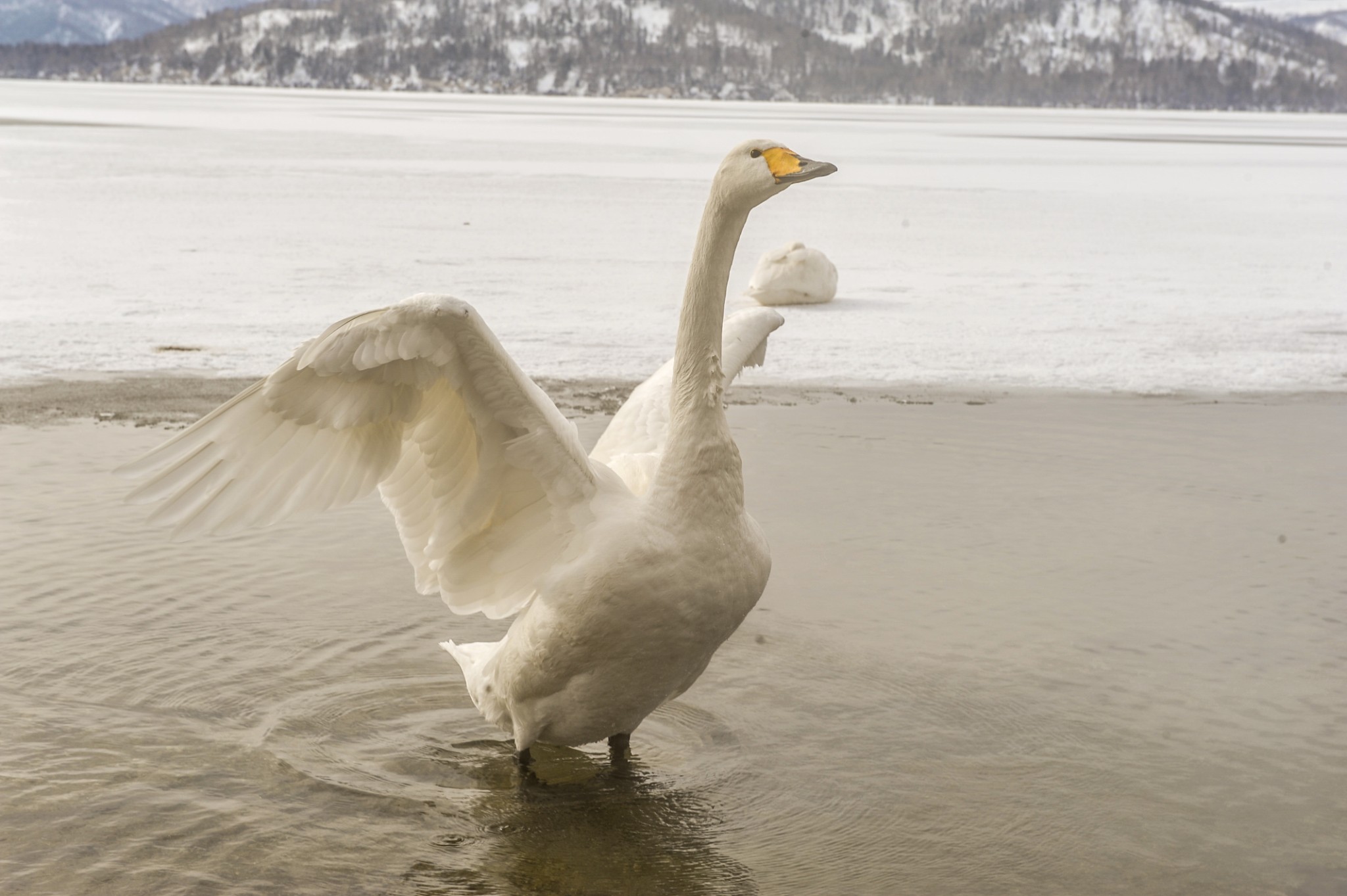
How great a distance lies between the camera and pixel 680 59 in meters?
173

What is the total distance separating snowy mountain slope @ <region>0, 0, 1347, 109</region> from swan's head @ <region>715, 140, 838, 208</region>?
165628mm

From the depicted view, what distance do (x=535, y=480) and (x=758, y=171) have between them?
1169mm

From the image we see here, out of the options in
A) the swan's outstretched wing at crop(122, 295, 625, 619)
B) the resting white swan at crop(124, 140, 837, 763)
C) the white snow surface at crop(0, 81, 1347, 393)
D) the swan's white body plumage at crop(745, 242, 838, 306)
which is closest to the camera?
the swan's outstretched wing at crop(122, 295, 625, 619)

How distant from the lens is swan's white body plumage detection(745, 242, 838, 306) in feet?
48.2

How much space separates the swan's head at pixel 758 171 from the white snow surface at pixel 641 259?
6.65m

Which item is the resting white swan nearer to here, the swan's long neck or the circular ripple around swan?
the swan's long neck

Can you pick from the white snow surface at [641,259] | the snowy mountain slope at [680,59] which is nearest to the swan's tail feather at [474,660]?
the white snow surface at [641,259]

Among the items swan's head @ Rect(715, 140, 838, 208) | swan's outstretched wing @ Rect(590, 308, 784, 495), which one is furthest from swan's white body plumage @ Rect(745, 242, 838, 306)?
swan's head @ Rect(715, 140, 838, 208)

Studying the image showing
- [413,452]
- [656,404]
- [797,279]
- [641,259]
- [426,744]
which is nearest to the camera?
[413,452]

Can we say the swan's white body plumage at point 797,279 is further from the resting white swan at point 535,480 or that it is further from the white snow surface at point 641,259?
the resting white swan at point 535,480

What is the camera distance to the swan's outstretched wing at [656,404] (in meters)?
5.22

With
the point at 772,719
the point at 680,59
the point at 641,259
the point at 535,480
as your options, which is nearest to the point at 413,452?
the point at 535,480

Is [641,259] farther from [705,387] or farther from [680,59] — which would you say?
[680,59]

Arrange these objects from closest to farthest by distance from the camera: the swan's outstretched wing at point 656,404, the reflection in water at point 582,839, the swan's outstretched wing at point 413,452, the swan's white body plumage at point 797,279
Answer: the reflection in water at point 582,839, the swan's outstretched wing at point 413,452, the swan's outstretched wing at point 656,404, the swan's white body plumage at point 797,279
